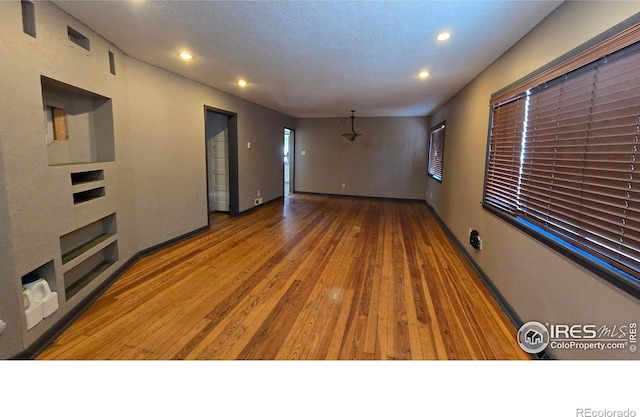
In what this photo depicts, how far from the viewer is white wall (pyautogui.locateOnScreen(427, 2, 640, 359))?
144 cm

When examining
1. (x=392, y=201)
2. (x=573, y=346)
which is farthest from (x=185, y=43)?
(x=392, y=201)

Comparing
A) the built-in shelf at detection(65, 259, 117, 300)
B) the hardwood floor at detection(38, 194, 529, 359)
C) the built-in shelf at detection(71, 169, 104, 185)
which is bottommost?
the hardwood floor at detection(38, 194, 529, 359)

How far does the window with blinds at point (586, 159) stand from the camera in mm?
1316

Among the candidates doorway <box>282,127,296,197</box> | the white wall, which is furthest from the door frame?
the white wall

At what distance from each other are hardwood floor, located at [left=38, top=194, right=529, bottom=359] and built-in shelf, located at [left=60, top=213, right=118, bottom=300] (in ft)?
0.75

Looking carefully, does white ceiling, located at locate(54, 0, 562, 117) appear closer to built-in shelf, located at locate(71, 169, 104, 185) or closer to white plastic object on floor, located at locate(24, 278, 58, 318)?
built-in shelf, located at locate(71, 169, 104, 185)

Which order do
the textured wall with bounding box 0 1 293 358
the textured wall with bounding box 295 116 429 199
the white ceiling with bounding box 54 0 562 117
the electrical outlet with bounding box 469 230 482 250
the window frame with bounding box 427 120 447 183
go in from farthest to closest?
the textured wall with bounding box 295 116 429 199
the window frame with bounding box 427 120 447 183
the electrical outlet with bounding box 469 230 482 250
the white ceiling with bounding box 54 0 562 117
the textured wall with bounding box 0 1 293 358

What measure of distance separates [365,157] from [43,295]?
765 cm

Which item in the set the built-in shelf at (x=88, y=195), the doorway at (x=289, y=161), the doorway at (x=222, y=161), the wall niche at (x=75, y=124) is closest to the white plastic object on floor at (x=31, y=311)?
the built-in shelf at (x=88, y=195)

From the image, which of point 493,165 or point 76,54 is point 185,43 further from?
point 493,165

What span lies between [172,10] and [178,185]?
2.43 metres

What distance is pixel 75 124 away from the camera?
2.68 metres

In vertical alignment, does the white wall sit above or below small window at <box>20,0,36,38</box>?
below

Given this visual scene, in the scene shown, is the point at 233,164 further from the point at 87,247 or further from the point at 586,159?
the point at 586,159
